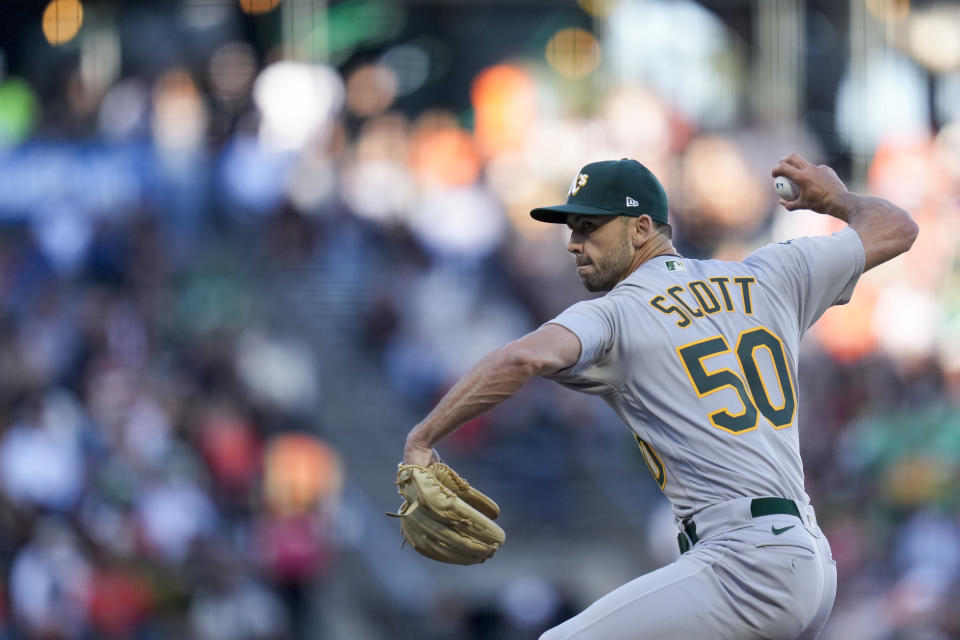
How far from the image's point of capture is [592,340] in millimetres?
4043

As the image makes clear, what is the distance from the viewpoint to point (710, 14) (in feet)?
58.3

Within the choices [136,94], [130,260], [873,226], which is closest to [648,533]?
[130,260]

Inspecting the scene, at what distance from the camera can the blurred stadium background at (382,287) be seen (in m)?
11.3

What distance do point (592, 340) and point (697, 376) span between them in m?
0.37

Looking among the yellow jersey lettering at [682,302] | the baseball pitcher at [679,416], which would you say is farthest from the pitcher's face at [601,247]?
the yellow jersey lettering at [682,302]

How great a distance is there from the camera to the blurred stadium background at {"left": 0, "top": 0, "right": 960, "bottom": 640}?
11344 millimetres

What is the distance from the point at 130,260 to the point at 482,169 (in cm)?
390

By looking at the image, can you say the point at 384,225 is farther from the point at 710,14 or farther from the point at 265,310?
the point at 710,14

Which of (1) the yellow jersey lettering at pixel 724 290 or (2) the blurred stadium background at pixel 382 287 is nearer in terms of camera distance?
(1) the yellow jersey lettering at pixel 724 290

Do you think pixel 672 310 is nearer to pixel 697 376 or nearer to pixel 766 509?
pixel 697 376

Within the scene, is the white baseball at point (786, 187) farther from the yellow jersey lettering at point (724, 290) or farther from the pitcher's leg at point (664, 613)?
the pitcher's leg at point (664, 613)

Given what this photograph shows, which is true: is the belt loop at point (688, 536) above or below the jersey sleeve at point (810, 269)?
below

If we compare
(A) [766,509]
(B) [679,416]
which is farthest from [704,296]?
(A) [766,509]

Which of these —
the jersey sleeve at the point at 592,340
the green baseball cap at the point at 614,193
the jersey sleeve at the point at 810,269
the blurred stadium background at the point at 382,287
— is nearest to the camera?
the jersey sleeve at the point at 592,340
